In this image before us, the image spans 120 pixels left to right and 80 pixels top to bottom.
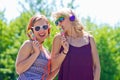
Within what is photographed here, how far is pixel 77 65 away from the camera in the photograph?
515 cm

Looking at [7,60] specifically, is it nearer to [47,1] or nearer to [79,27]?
[47,1]

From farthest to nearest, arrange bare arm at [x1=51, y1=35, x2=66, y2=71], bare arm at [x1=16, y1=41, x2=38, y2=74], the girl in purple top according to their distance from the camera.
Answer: the girl in purple top → bare arm at [x1=51, y1=35, x2=66, y2=71] → bare arm at [x1=16, y1=41, x2=38, y2=74]

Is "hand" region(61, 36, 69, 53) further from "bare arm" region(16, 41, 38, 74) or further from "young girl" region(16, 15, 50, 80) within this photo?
"bare arm" region(16, 41, 38, 74)

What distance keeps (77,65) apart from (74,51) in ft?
0.53

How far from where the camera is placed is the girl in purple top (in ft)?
16.7

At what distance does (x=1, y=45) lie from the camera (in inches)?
1017

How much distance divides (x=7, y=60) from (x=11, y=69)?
53 cm

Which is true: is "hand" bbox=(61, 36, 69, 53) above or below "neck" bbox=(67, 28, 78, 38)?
below

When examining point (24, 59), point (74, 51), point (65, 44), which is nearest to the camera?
point (24, 59)

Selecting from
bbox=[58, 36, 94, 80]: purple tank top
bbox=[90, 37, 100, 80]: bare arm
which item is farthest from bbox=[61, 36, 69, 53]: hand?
bbox=[90, 37, 100, 80]: bare arm

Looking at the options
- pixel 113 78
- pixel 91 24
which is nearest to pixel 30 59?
pixel 113 78

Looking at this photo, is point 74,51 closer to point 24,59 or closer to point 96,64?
point 96,64

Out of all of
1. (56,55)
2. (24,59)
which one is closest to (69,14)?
(56,55)

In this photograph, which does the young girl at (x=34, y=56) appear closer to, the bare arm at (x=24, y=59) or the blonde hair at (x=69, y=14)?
the bare arm at (x=24, y=59)
